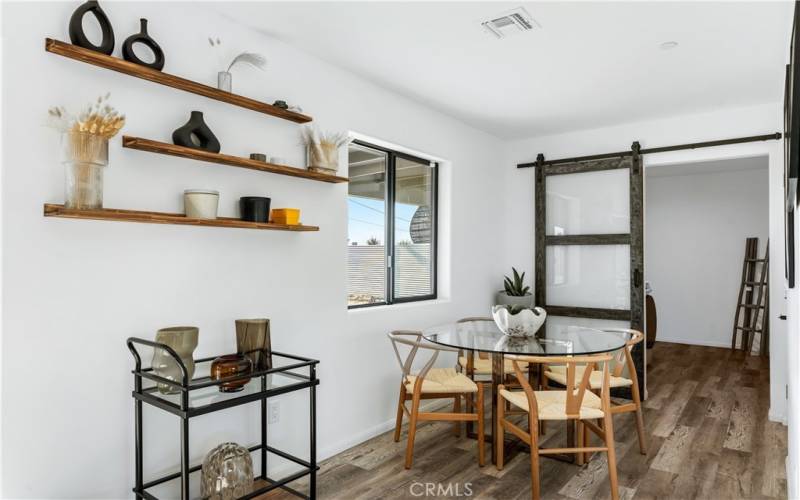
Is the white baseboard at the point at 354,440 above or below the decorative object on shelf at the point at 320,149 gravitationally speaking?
below

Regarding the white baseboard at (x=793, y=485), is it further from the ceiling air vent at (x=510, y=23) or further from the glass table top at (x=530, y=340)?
the ceiling air vent at (x=510, y=23)

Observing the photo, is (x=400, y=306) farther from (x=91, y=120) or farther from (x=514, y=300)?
(x=91, y=120)

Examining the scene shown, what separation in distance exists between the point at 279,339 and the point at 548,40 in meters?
2.30

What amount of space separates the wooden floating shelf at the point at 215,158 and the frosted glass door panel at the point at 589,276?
2.86m

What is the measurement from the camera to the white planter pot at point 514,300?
4.91 m

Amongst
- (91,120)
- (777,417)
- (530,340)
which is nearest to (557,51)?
(530,340)

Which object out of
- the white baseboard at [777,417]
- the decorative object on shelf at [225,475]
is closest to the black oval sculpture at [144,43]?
the decorative object on shelf at [225,475]

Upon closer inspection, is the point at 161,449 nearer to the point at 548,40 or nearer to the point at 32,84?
the point at 32,84

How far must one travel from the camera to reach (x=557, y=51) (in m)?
3.08

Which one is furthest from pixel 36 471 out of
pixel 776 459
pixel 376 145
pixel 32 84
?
pixel 776 459

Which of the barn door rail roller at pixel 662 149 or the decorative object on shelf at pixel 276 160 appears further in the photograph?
the barn door rail roller at pixel 662 149

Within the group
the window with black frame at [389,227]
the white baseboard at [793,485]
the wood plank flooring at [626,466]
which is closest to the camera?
the white baseboard at [793,485]

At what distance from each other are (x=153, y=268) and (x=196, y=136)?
66cm

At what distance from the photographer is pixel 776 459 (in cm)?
317
